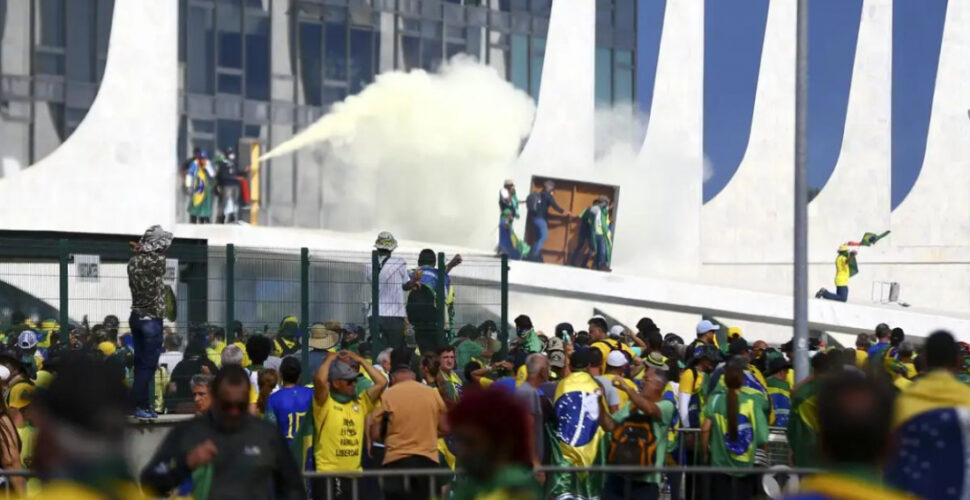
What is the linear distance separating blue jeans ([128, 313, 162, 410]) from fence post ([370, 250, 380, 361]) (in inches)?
108

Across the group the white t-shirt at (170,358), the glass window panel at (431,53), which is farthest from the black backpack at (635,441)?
the glass window panel at (431,53)

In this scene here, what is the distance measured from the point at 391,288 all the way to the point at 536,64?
2850 cm

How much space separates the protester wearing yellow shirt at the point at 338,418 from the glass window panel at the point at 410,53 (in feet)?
104

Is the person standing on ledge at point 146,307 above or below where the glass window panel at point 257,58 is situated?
below

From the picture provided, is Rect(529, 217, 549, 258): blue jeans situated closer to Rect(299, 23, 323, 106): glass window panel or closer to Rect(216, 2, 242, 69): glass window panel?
Rect(299, 23, 323, 106): glass window panel

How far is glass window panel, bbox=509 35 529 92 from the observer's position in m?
43.5

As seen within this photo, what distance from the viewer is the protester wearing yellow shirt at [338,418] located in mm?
10375

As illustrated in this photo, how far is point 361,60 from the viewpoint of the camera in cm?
4106

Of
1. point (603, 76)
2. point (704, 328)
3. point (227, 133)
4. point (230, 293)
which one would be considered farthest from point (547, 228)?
point (230, 293)

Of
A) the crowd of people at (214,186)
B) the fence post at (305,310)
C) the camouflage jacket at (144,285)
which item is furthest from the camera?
the crowd of people at (214,186)

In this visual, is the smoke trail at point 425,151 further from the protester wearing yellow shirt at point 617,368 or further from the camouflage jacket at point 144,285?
the protester wearing yellow shirt at point 617,368

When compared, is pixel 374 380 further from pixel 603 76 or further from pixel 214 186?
pixel 603 76

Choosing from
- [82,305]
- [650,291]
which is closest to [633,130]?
[650,291]

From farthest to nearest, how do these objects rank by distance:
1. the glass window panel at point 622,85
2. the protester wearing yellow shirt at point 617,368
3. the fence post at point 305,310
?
the glass window panel at point 622,85, the fence post at point 305,310, the protester wearing yellow shirt at point 617,368
